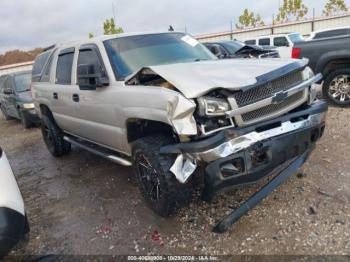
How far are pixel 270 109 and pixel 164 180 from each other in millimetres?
1183

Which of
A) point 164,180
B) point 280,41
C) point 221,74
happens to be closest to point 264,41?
point 280,41

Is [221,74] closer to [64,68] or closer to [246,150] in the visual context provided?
[246,150]

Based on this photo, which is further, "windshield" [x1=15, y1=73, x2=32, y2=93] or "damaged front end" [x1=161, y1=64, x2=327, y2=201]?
"windshield" [x1=15, y1=73, x2=32, y2=93]

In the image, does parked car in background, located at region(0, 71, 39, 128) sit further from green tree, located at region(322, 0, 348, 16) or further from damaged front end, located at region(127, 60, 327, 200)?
green tree, located at region(322, 0, 348, 16)

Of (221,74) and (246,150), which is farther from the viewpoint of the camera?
(221,74)

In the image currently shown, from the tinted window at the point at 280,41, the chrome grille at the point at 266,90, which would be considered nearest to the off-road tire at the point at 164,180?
the chrome grille at the point at 266,90

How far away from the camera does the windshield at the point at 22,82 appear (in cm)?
958

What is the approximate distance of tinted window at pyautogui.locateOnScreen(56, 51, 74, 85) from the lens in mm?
4660

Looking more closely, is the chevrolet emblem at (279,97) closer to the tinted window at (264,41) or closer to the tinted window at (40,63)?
the tinted window at (40,63)

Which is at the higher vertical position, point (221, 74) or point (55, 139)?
point (221, 74)

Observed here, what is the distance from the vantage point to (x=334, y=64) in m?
6.17

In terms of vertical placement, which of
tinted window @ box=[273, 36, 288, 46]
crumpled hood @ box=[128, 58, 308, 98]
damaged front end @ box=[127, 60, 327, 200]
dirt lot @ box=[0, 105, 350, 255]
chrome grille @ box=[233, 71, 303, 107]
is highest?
tinted window @ box=[273, 36, 288, 46]

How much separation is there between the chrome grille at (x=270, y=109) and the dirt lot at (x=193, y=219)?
3.29ft

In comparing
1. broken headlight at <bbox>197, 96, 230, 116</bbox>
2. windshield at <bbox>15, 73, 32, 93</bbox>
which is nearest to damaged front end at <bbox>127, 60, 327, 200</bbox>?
broken headlight at <bbox>197, 96, 230, 116</bbox>
